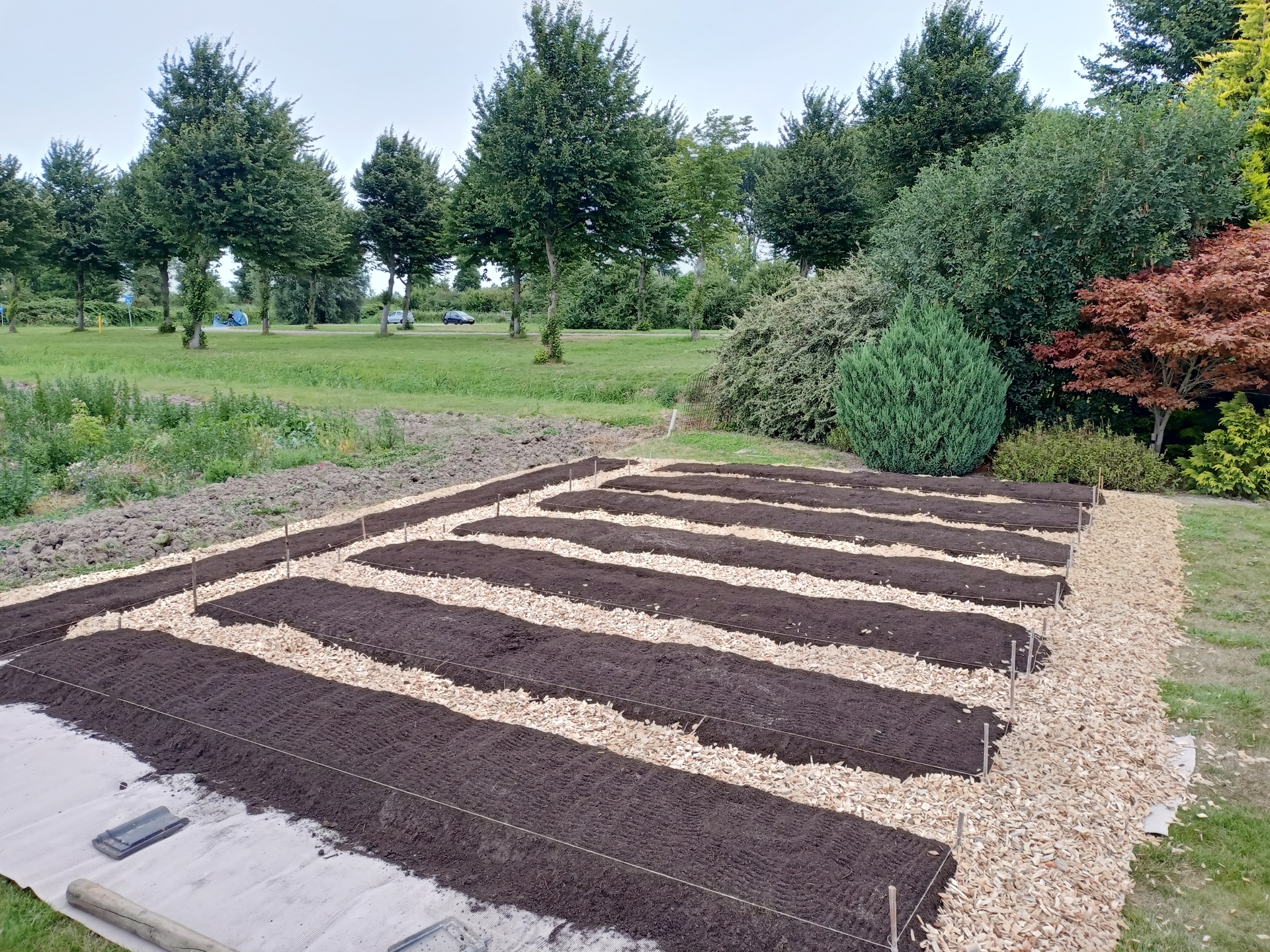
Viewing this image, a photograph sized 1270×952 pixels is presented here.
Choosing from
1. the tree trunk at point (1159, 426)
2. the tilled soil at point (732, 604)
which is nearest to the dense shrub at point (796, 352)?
the tree trunk at point (1159, 426)

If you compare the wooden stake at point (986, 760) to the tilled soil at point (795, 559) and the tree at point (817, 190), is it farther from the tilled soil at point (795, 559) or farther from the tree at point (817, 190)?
the tree at point (817, 190)

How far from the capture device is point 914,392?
10.6 m

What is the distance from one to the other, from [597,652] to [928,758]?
1900mm

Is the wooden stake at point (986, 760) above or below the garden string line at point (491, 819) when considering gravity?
above

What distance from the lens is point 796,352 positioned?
42.7 feet

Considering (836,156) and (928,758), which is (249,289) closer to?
(836,156)

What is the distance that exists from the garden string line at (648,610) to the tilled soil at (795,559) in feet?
0.95

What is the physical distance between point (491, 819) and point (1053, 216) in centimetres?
1037

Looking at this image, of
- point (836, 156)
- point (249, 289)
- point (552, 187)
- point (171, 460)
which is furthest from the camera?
point (249, 289)

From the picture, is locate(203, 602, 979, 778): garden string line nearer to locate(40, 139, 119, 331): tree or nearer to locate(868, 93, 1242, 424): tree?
locate(868, 93, 1242, 424): tree

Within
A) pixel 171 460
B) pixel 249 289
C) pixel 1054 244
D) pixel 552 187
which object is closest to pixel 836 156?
pixel 552 187

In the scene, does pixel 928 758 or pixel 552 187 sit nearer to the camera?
pixel 928 758

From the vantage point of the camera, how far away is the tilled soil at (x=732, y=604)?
506cm

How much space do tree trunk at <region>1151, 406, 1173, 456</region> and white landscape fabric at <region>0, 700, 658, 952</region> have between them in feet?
33.1
